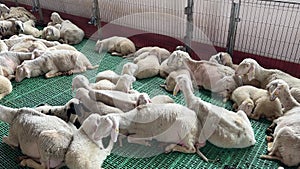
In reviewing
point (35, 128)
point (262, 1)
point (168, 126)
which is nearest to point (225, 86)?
point (168, 126)

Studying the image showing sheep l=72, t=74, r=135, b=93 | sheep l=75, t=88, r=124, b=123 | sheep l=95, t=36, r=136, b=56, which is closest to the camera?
sheep l=75, t=88, r=124, b=123

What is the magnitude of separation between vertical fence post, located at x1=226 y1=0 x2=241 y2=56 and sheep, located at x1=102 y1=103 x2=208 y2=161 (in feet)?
5.66

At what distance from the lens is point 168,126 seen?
2.27 metres

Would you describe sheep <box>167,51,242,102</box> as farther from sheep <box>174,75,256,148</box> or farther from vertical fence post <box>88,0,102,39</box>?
vertical fence post <box>88,0,102,39</box>

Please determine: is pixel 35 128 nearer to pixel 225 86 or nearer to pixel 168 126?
pixel 168 126

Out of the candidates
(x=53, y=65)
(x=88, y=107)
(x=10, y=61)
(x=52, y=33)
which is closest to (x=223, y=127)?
(x=88, y=107)

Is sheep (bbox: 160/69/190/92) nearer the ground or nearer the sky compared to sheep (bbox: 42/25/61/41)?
nearer the ground

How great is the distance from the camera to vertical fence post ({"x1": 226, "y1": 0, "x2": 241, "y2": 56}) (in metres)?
3.53

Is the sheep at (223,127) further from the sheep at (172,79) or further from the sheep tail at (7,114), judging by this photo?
the sheep tail at (7,114)

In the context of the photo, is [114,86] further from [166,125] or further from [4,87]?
[4,87]

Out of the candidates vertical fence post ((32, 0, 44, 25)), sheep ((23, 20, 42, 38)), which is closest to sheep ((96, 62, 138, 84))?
sheep ((23, 20, 42, 38))

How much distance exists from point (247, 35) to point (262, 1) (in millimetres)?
487

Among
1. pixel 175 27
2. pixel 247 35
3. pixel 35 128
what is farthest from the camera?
pixel 175 27

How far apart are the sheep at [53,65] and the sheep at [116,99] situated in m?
1.27
